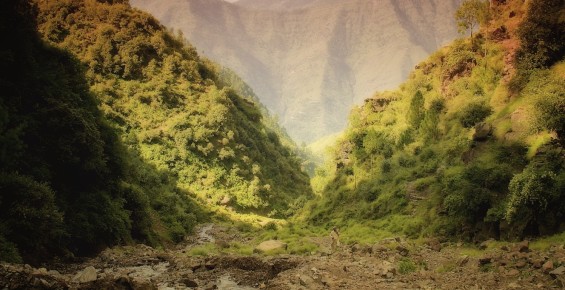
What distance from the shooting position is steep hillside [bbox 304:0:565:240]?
1986cm

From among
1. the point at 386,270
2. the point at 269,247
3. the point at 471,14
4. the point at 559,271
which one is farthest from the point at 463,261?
the point at 471,14

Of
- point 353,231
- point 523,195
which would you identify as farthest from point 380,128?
point 523,195

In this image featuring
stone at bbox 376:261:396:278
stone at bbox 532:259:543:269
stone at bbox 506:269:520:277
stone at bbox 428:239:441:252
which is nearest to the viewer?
stone at bbox 532:259:543:269

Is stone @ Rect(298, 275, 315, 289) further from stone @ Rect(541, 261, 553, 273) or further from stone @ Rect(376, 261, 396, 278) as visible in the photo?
stone @ Rect(541, 261, 553, 273)

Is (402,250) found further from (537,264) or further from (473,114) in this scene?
(473,114)

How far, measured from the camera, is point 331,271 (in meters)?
16.0

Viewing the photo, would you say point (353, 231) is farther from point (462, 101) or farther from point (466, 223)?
point (462, 101)

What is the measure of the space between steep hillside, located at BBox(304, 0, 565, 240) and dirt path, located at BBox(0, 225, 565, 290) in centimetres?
334

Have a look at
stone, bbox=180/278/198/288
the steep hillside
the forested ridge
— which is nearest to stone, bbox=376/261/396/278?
the steep hillside

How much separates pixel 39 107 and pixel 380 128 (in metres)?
48.8

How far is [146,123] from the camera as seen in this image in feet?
229

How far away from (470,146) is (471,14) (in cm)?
2623

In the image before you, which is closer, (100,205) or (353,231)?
(100,205)

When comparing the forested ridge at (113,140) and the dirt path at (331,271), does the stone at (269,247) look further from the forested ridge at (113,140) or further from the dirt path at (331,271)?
the forested ridge at (113,140)
